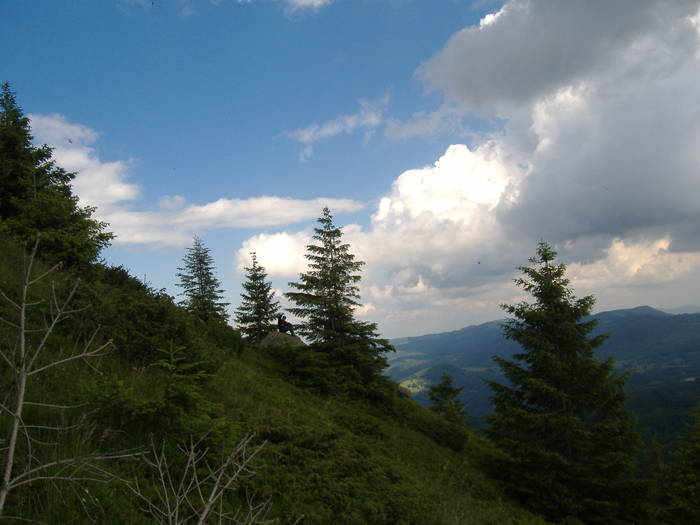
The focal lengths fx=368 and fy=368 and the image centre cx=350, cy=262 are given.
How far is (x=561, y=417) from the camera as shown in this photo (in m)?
12.7

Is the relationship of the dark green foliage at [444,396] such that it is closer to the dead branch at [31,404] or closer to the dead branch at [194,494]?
the dead branch at [194,494]

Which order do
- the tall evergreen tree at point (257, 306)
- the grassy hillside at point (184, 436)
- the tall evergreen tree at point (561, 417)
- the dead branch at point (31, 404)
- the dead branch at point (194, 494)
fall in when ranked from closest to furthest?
the dead branch at point (31, 404) → the dead branch at point (194, 494) → the grassy hillside at point (184, 436) → the tall evergreen tree at point (561, 417) → the tall evergreen tree at point (257, 306)

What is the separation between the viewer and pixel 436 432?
17031mm

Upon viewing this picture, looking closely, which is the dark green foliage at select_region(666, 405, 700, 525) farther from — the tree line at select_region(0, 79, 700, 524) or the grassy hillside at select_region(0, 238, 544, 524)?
the grassy hillside at select_region(0, 238, 544, 524)

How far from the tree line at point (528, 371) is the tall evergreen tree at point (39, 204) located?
1.9 inches

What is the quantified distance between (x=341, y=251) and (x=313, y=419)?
9.07 meters

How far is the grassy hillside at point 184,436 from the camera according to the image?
405 centimetres

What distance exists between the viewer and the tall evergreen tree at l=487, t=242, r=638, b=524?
12477 millimetres

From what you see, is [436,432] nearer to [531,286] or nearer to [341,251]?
[531,286]

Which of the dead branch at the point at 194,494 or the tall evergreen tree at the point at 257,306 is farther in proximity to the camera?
the tall evergreen tree at the point at 257,306

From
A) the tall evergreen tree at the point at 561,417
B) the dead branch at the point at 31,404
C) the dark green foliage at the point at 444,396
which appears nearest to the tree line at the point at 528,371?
the tall evergreen tree at the point at 561,417

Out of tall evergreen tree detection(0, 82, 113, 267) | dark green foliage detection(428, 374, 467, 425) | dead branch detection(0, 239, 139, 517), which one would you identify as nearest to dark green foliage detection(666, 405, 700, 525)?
dark green foliage detection(428, 374, 467, 425)

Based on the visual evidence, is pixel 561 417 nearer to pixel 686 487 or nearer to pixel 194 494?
pixel 686 487

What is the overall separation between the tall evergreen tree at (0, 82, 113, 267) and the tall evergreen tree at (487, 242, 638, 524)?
1674 cm
